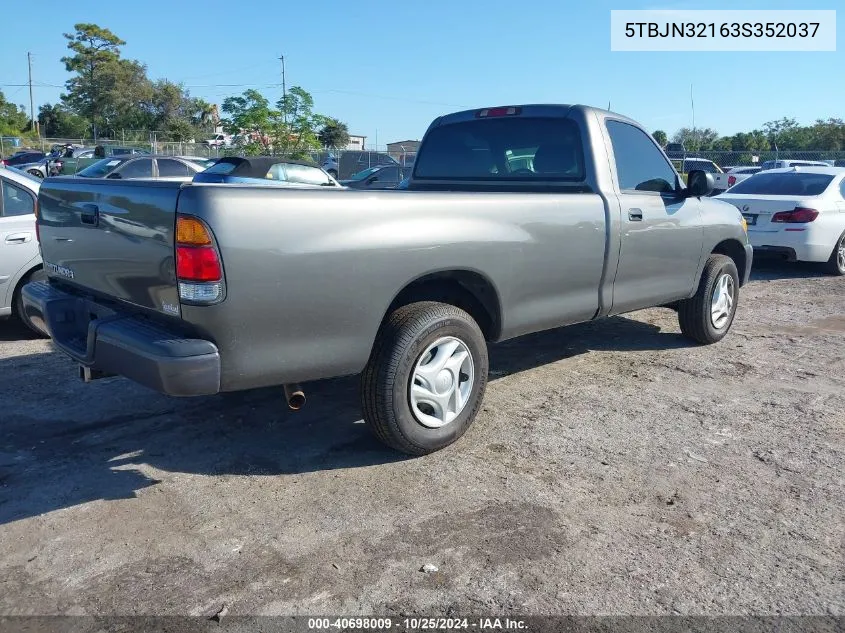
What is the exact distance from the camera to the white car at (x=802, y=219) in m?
9.90

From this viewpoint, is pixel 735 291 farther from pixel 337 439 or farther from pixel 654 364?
pixel 337 439

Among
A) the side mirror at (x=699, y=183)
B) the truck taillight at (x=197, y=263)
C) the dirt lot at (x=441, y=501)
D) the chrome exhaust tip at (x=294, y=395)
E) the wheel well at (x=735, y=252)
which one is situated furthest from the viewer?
the wheel well at (x=735, y=252)

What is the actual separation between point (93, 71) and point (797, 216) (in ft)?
214

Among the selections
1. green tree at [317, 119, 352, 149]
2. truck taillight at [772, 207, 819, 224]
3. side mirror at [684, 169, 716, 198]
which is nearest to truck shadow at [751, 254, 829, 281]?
truck taillight at [772, 207, 819, 224]

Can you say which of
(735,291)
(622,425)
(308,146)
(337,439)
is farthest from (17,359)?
(308,146)

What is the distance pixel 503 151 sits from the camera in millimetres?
5449

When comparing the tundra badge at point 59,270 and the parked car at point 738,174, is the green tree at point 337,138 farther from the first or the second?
the tundra badge at point 59,270

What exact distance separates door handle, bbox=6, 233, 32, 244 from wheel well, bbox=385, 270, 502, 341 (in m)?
4.00

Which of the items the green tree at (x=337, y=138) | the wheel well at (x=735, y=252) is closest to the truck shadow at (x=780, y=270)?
the wheel well at (x=735, y=252)

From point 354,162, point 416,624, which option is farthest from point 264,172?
point 354,162

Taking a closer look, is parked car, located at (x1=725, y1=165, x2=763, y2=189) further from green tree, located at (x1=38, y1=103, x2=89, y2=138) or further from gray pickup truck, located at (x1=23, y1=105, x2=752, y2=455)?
green tree, located at (x1=38, y1=103, x2=89, y2=138)

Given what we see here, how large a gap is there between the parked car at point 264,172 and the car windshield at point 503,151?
765cm

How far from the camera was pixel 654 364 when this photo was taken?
230 inches

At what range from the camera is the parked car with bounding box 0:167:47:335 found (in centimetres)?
623
